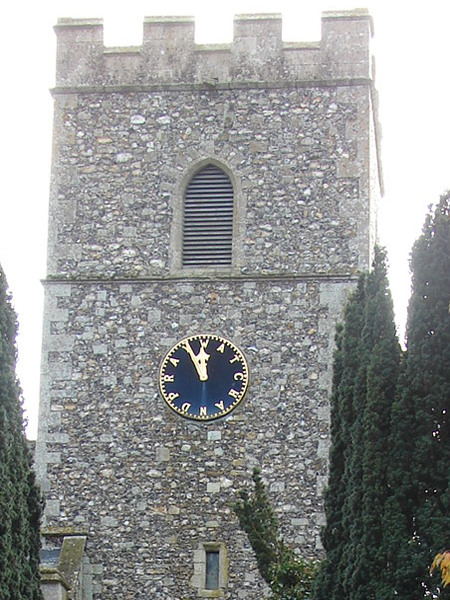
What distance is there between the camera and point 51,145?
92.6 feet

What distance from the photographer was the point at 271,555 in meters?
23.7

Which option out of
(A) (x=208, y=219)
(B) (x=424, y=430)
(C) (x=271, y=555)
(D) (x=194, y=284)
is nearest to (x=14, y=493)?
(C) (x=271, y=555)

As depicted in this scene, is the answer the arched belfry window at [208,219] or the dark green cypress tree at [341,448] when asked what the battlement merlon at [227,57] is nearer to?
the arched belfry window at [208,219]

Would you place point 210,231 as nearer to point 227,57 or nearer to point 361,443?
point 227,57

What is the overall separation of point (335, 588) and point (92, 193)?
789cm

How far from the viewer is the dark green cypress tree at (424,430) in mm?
21172

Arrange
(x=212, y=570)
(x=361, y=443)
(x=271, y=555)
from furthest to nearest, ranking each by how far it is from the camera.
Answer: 1. (x=212, y=570)
2. (x=271, y=555)
3. (x=361, y=443)

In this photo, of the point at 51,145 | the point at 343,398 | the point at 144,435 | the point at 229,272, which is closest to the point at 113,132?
the point at 51,145

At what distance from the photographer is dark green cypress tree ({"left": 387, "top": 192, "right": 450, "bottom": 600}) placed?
2117 centimetres

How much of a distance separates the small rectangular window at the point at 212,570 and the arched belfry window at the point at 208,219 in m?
4.03

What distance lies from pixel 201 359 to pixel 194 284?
1101mm

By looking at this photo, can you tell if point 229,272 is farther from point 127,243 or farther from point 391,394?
point 391,394

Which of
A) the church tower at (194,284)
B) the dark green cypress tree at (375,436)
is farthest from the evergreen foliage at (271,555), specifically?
the church tower at (194,284)

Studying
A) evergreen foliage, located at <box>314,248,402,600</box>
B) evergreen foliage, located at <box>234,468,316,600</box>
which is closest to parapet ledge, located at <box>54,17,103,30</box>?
evergreen foliage, located at <box>314,248,402,600</box>
